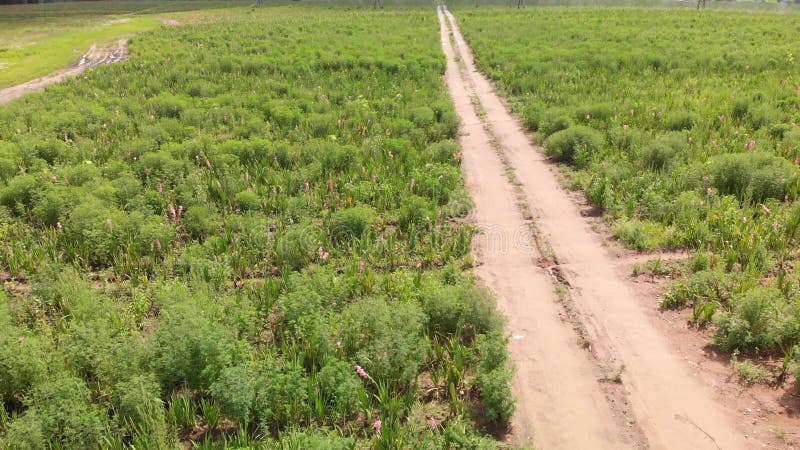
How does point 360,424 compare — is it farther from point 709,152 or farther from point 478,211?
point 709,152

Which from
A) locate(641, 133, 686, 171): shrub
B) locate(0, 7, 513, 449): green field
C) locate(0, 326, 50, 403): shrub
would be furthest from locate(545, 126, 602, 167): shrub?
locate(0, 326, 50, 403): shrub

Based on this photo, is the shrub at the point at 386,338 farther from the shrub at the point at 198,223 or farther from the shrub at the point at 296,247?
the shrub at the point at 198,223

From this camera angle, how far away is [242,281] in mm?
8516

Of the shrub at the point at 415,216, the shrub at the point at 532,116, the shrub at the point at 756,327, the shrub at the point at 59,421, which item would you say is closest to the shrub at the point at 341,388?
the shrub at the point at 59,421

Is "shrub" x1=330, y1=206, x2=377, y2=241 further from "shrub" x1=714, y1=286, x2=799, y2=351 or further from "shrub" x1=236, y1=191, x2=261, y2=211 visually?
"shrub" x1=714, y1=286, x2=799, y2=351

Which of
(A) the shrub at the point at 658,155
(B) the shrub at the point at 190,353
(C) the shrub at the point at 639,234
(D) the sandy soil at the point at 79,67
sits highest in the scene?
(D) the sandy soil at the point at 79,67

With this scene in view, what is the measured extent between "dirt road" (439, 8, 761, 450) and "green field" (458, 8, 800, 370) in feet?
2.59

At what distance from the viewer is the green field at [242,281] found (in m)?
5.73

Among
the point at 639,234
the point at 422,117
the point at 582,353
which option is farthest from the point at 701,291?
the point at 422,117

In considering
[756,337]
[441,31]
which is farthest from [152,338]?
[441,31]

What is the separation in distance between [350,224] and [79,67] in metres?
27.6

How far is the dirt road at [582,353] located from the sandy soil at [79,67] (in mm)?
21947

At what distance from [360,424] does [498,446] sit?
4.78 feet

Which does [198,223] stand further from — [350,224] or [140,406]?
[140,406]
